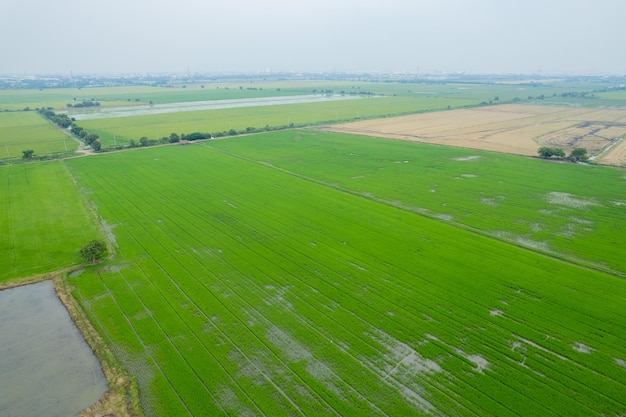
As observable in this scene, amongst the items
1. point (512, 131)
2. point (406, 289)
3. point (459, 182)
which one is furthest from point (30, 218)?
point (512, 131)

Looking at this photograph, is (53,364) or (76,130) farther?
(76,130)

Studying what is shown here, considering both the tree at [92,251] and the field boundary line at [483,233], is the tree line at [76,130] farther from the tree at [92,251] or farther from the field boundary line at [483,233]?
the tree at [92,251]

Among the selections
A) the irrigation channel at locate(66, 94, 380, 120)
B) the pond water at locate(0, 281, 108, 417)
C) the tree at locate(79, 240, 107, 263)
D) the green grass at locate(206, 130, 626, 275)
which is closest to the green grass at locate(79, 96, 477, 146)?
the irrigation channel at locate(66, 94, 380, 120)

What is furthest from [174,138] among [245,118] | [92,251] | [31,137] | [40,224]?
[92,251]

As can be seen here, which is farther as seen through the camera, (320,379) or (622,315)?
(622,315)

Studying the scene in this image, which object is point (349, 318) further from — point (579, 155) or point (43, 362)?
point (579, 155)

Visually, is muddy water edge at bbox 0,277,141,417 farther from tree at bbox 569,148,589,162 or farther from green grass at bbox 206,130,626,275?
tree at bbox 569,148,589,162

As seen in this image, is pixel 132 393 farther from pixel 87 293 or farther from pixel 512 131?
pixel 512 131

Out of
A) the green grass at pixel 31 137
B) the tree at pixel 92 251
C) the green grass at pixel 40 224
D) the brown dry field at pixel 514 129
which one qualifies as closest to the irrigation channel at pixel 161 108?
the green grass at pixel 31 137
